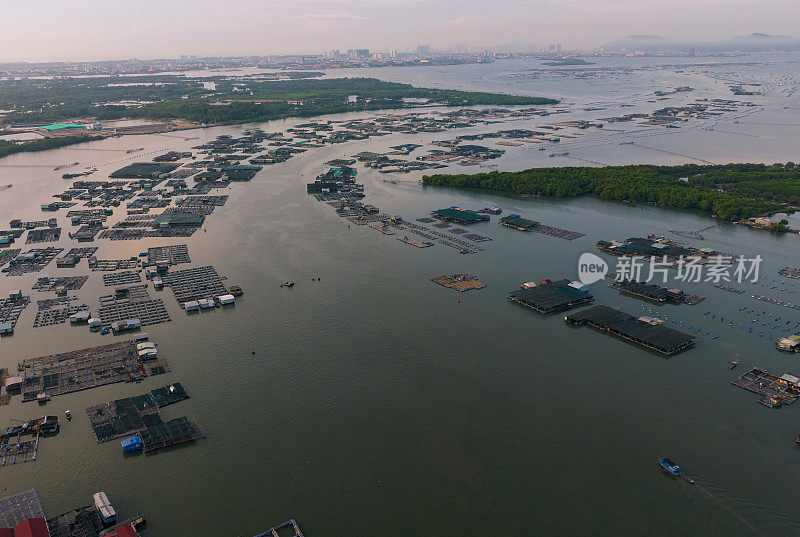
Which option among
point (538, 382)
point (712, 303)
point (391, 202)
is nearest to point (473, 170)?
point (391, 202)

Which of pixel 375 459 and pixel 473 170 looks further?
pixel 473 170

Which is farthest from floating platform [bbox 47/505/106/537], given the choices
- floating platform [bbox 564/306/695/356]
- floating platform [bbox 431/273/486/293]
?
floating platform [bbox 564/306/695/356]

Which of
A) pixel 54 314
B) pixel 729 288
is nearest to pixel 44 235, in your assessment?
pixel 54 314

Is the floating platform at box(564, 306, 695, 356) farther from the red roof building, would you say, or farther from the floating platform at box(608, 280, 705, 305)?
the red roof building

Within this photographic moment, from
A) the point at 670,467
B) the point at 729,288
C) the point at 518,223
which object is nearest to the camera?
the point at 670,467

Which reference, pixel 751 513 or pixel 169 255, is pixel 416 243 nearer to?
pixel 169 255

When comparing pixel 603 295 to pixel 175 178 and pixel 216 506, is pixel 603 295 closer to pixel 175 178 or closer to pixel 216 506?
pixel 216 506

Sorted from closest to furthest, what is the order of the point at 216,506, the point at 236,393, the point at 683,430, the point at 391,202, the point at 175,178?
the point at 216,506 < the point at 683,430 < the point at 236,393 < the point at 391,202 < the point at 175,178
